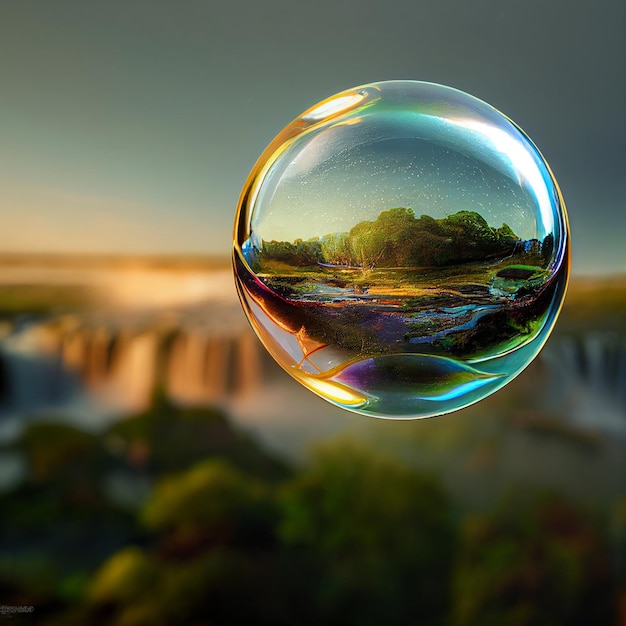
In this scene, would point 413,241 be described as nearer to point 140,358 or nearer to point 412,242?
point 412,242

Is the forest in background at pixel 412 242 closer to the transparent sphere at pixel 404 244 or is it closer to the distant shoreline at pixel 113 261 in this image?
the transparent sphere at pixel 404 244

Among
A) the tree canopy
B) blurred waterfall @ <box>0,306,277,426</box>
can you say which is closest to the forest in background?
the tree canopy

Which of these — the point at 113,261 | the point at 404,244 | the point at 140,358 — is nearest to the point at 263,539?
the point at 140,358

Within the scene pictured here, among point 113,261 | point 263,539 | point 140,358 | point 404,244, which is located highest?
point 404,244

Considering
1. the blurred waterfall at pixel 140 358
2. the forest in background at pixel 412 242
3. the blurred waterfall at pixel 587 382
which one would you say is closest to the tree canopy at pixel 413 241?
the forest in background at pixel 412 242

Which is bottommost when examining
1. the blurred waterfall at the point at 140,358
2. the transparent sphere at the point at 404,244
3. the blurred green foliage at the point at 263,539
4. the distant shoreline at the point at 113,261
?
the blurred green foliage at the point at 263,539

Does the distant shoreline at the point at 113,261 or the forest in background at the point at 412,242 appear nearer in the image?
the forest in background at the point at 412,242

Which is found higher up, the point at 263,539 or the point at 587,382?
the point at 587,382

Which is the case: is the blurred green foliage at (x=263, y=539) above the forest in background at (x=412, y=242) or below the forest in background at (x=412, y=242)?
below

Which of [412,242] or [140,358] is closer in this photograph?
[412,242]
